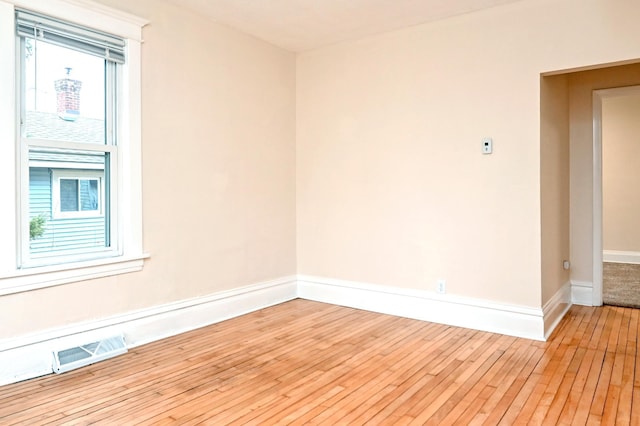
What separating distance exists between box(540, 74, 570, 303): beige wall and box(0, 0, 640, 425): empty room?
5cm

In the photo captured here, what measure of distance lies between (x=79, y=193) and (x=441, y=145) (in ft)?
9.91

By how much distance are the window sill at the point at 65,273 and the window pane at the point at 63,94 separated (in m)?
0.89

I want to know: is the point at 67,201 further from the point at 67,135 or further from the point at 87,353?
the point at 87,353

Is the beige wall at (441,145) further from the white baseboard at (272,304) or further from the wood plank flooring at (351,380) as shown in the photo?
the wood plank flooring at (351,380)

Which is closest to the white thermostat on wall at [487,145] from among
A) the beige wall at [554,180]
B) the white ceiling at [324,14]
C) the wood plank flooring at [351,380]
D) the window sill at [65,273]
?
the beige wall at [554,180]

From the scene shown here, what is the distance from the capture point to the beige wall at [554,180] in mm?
3730

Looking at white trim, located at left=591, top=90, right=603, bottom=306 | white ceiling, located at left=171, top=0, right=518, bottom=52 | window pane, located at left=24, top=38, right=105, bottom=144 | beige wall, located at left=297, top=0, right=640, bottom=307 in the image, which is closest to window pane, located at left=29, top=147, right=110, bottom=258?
window pane, located at left=24, top=38, right=105, bottom=144

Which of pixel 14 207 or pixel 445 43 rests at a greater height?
pixel 445 43

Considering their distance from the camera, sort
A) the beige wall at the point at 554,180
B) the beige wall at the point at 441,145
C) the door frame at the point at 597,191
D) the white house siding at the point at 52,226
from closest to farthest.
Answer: the white house siding at the point at 52,226 → the beige wall at the point at 441,145 → the beige wall at the point at 554,180 → the door frame at the point at 597,191

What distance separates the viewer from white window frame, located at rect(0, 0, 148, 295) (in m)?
2.82

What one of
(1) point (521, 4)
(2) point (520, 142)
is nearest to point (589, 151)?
(2) point (520, 142)

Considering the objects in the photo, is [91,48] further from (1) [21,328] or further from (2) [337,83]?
(2) [337,83]

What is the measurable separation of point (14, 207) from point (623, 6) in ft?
14.5

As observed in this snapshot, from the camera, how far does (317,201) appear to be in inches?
197
